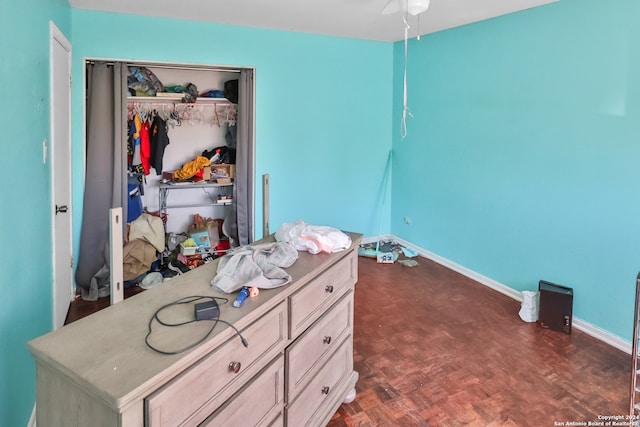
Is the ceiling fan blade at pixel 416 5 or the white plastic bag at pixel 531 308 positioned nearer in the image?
the ceiling fan blade at pixel 416 5

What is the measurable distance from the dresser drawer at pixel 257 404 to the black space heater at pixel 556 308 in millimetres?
2413

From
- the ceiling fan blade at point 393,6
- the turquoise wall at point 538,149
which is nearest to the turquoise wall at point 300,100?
the turquoise wall at point 538,149

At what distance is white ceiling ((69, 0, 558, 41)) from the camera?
3344 mm

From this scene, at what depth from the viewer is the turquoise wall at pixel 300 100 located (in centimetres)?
367

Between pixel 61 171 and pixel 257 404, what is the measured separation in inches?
98.2

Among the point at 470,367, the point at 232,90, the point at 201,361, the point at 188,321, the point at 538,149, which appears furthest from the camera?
the point at 232,90

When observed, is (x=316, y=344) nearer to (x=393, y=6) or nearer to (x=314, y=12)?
(x=393, y=6)

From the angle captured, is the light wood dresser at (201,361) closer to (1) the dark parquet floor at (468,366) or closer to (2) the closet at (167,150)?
(1) the dark parquet floor at (468,366)

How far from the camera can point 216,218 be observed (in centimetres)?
483

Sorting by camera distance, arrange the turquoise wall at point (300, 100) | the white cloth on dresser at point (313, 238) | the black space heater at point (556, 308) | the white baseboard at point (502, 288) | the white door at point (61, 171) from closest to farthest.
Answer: the white cloth on dresser at point (313, 238) < the white door at point (61, 171) < the white baseboard at point (502, 288) < the black space heater at point (556, 308) < the turquoise wall at point (300, 100)

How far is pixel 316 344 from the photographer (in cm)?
190

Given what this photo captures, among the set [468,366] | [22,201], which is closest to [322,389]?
[468,366]

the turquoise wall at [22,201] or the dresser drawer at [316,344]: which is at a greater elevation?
the turquoise wall at [22,201]

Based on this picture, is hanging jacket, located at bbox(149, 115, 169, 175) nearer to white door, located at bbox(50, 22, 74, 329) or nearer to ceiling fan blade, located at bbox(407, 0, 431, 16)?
white door, located at bbox(50, 22, 74, 329)
